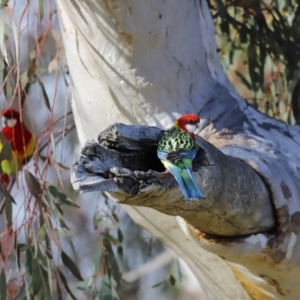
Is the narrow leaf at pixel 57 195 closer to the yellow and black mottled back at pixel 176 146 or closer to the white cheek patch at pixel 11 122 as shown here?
the white cheek patch at pixel 11 122

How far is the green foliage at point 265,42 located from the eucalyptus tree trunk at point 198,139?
0.52 metres

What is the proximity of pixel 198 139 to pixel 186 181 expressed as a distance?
0.32 ft

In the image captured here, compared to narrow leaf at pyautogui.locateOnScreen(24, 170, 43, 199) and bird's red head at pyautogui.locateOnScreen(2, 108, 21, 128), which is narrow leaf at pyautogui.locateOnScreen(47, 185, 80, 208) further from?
bird's red head at pyautogui.locateOnScreen(2, 108, 21, 128)

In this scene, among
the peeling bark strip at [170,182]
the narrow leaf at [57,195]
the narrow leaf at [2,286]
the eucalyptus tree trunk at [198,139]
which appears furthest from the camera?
the narrow leaf at [57,195]

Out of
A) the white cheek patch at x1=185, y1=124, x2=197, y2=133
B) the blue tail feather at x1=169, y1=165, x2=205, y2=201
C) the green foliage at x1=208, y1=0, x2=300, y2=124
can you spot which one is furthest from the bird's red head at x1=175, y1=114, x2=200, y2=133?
the green foliage at x1=208, y1=0, x2=300, y2=124

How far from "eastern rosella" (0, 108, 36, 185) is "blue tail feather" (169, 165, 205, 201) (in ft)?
1.97

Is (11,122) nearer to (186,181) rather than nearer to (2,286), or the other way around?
(2,286)

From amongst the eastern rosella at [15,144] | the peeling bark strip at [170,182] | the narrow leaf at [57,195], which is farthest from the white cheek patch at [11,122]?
the peeling bark strip at [170,182]

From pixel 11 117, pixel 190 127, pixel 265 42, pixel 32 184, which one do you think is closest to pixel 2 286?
pixel 32 184

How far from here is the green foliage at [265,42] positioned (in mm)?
1960

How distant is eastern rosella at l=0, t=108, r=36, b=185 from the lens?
152 cm

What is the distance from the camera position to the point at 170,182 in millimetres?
940

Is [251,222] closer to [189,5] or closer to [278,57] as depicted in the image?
[189,5]

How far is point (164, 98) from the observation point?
1349 millimetres
